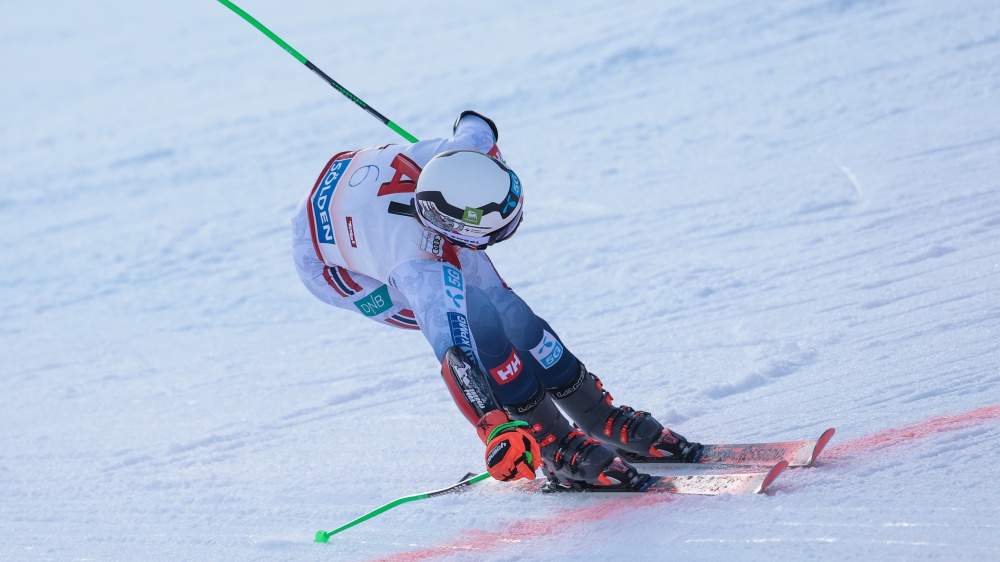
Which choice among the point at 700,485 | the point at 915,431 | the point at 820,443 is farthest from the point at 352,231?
the point at 915,431

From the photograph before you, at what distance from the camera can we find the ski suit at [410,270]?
3.25 meters

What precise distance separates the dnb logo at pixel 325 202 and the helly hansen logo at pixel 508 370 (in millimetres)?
729

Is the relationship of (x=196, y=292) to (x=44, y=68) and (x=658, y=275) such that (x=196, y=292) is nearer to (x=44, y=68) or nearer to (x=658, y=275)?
(x=658, y=275)

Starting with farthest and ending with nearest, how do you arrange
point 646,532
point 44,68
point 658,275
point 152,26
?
point 152,26 < point 44,68 < point 658,275 < point 646,532

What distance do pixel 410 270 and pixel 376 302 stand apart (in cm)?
48

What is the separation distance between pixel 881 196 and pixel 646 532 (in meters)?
3.80

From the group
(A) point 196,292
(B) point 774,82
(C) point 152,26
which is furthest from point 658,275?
(C) point 152,26

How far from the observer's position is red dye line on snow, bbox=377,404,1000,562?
3303 mm

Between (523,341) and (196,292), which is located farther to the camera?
→ (196,292)

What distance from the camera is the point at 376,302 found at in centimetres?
371

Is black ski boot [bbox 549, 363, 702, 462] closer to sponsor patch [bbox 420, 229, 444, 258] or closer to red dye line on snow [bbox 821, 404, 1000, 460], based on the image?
red dye line on snow [bbox 821, 404, 1000, 460]

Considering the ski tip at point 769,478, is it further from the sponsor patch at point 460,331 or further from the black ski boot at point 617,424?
the sponsor patch at point 460,331

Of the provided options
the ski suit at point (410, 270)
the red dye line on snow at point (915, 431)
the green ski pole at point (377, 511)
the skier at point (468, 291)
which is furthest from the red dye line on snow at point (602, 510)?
the ski suit at point (410, 270)

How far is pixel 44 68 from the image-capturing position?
775 inches
